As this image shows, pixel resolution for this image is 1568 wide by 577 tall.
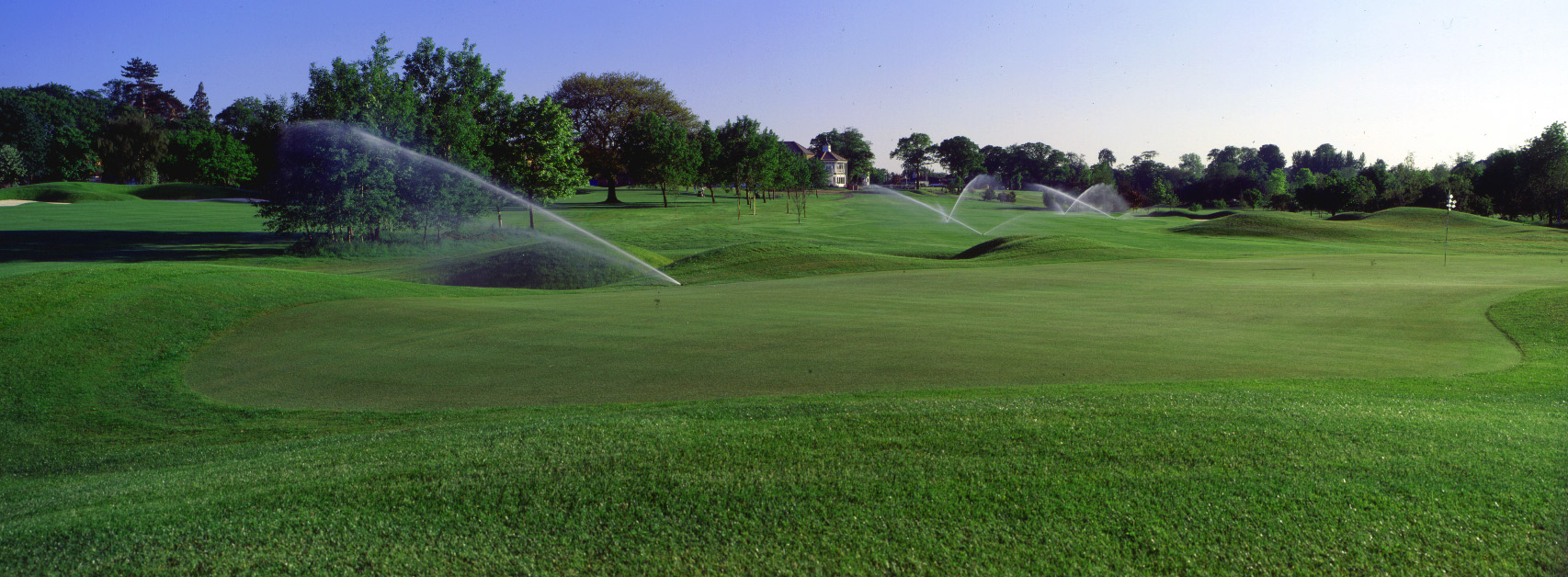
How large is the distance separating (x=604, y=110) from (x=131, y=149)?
68946mm

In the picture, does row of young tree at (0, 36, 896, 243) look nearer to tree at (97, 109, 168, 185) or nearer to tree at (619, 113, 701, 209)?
tree at (619, 113, 701, 209)

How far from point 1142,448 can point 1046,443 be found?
0.82 meters

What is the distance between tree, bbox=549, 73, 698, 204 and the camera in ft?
320

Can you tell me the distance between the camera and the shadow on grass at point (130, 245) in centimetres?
4394

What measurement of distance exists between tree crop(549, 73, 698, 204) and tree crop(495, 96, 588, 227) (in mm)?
33169

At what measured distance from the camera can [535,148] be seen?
2446 inches

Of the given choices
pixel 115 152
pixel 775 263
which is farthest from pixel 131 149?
pixel 775 263

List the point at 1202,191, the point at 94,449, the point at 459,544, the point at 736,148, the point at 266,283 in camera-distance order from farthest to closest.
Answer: the point at 1202,191, the point at 736,148, the point at 266,283, the point at 94,449, the point at 459,544

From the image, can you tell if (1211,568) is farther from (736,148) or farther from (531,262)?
(736,148)

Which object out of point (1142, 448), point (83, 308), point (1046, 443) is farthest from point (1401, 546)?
point (83, 308)

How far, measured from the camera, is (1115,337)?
16844mm

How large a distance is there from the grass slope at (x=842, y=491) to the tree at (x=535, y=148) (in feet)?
174

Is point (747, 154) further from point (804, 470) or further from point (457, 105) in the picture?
point (804, 470)

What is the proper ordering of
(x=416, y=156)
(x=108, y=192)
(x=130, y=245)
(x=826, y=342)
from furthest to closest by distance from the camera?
(x=108, y=192) → (x=416, y=156) → (x=130, y=245) → (x=826, y=342)
